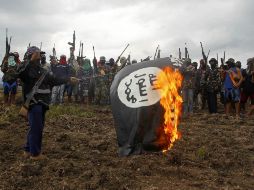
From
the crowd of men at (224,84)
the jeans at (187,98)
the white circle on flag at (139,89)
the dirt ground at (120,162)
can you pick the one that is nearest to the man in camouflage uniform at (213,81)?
the crowd of men at (224,84)

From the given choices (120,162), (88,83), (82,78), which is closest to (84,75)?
(88,83)

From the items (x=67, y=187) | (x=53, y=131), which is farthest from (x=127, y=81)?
(x=53, y=131)

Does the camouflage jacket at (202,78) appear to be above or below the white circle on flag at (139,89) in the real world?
above

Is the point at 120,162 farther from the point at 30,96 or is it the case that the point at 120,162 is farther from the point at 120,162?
the point at 30,96

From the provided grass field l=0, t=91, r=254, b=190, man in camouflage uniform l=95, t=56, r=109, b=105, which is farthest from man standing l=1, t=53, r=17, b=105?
man in camouflage uniform l=95, t=56, r=109, b=105

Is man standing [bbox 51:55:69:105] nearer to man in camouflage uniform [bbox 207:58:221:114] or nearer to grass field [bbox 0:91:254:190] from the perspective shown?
grass field [bbox 0:91:254:190]

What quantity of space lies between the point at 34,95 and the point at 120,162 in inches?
72.8

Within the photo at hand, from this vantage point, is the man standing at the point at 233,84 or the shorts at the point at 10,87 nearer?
the man standing at the point at 233,84

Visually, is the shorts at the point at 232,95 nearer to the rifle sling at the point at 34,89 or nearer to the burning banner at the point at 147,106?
the burning banner at the point at 147,106

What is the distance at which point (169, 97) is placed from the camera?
7004 mm

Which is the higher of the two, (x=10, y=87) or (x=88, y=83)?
(x=88, y=83)

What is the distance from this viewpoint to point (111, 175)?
611 centimetres

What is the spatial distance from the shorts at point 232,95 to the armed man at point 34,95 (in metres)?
7.68

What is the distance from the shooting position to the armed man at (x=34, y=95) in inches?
286
